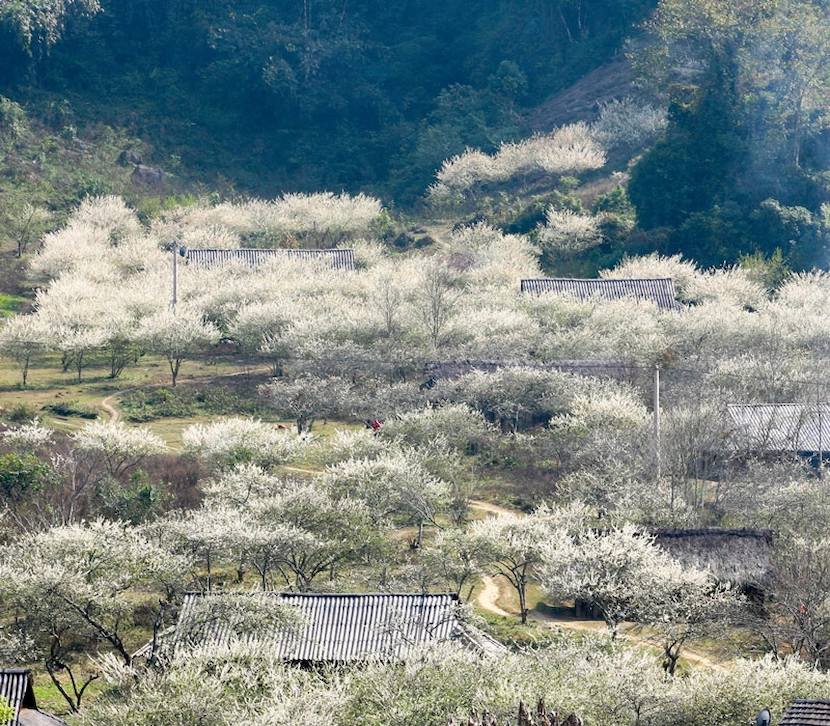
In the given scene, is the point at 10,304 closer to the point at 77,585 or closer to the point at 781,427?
the point at 781,427

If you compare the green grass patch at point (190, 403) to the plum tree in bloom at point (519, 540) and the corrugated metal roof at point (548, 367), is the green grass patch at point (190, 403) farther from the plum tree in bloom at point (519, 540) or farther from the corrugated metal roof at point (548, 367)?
the plum tree in bloom at point (519, 540)

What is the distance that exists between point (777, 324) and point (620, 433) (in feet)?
56.3

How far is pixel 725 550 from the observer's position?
37.1 m

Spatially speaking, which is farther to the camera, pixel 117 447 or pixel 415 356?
pixel 415 356

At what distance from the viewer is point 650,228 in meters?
81.8

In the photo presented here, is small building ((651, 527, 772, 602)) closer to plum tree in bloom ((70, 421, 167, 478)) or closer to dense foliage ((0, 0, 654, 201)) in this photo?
plum tree in bloom ((70, 421, 167, 478))

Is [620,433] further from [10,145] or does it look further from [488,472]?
[10,145]

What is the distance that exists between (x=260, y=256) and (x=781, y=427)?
3528 centimetres

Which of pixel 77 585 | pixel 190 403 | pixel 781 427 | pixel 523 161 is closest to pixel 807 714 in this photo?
pixel 77 585

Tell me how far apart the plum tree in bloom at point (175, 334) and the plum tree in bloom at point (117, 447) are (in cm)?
1250

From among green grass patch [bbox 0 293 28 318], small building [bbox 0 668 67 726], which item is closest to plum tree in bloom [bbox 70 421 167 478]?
small building [bbox 0 668 67 726]

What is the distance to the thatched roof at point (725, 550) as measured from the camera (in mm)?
36656

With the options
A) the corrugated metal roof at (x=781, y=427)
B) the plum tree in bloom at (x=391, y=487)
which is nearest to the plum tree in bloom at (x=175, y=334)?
the plum tree in bloom at (x=391, y=487)

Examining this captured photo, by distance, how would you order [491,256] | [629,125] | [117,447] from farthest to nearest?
[629,125] < [491,256] < [117,447]
